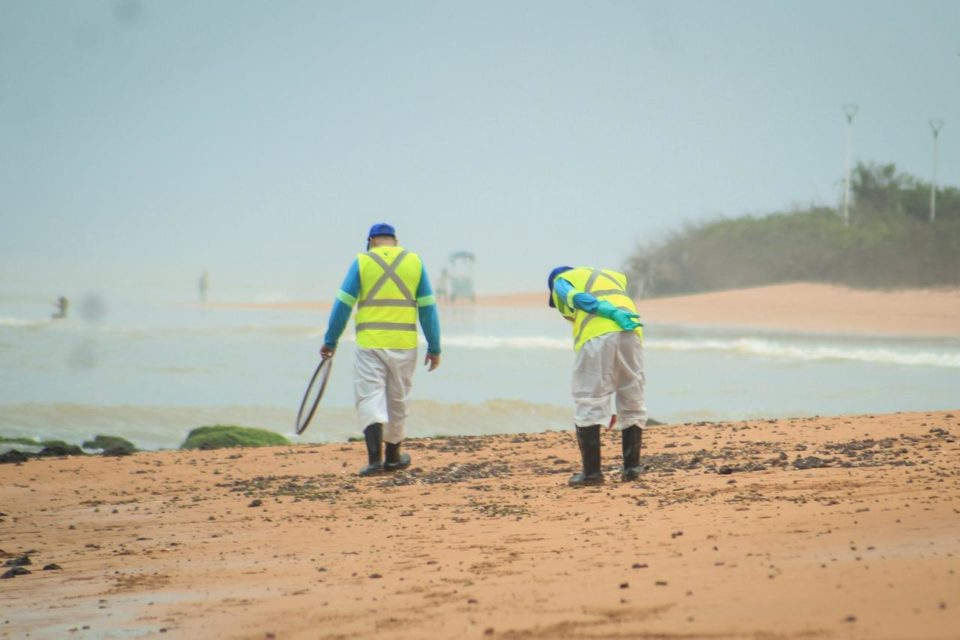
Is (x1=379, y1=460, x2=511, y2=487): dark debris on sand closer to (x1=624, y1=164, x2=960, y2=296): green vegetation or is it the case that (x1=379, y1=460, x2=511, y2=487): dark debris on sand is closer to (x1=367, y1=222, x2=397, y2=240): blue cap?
(x1=367, y1=222, x2=397, y2=240): blue cap

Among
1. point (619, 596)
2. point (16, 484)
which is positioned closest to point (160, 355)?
point (16, 484)

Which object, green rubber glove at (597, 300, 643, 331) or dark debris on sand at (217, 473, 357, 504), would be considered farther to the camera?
dark debris on sand at (217, 473, 357, 504)

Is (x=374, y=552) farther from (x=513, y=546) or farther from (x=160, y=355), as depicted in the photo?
(x=160, y=355)

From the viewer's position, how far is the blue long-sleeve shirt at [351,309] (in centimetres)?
1239

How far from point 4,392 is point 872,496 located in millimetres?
18358

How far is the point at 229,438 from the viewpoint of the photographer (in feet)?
55.5

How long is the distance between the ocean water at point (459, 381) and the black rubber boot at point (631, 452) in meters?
8.91

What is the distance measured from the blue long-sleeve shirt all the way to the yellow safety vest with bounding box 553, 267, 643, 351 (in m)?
1.78

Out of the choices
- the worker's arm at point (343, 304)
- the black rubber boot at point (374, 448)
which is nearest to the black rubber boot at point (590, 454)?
the black rubber boot at point (374, 448)

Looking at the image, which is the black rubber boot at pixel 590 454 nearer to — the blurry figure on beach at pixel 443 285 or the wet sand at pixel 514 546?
the wet sand at pixel 514 546

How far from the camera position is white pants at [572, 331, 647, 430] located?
416 inches

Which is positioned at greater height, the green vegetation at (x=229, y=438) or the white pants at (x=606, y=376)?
the white pants at (x=606, y=376)

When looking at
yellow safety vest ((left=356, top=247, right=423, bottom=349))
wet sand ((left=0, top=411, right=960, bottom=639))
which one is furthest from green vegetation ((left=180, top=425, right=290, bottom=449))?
yellow safety vest ((left=356, top=247, right=423, bottom=349))

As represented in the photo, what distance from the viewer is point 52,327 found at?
48594 mm
